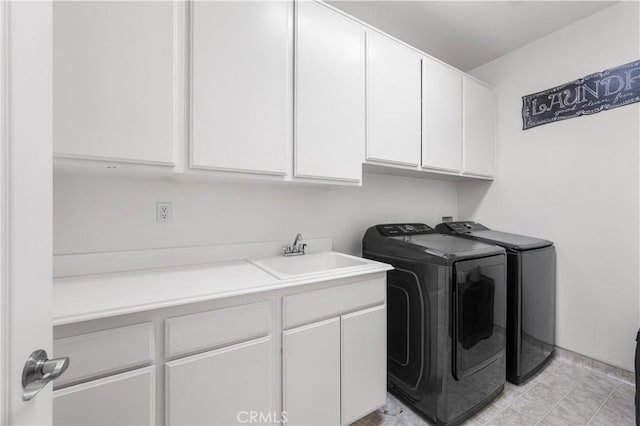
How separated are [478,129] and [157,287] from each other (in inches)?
110

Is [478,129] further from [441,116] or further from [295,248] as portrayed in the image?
[295,248]

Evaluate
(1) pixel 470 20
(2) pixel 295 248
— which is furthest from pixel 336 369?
(1) pixel 470 20

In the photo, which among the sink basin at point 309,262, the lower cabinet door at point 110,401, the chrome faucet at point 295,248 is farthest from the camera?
the chrome faucet at point 295,248

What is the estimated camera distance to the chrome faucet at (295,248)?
1.80m

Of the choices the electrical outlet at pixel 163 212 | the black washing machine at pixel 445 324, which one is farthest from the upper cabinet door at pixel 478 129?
the electrical outlet at pixel 163 212

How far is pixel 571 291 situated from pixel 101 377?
Result: 10.1ft

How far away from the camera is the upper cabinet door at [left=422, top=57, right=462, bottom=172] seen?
205cm

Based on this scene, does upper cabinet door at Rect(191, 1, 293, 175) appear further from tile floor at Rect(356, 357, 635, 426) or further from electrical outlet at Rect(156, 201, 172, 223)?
tile floor at Rect(356, 357, 635, 426)

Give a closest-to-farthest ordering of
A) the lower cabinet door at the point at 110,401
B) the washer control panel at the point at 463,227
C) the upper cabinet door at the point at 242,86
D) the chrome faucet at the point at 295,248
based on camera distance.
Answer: the lower cabinet door at the point at 110,401
the upper cabinet door at the point at 242,86
the chrome faucet at the point at 295,248
the washer control panel at the point at 463,227

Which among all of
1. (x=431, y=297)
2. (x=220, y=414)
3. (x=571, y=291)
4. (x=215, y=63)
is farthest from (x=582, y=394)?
(x=215, y=63)

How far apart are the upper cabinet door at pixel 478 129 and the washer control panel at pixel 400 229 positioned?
26.6 inches

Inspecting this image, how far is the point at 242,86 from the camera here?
4.35 ft

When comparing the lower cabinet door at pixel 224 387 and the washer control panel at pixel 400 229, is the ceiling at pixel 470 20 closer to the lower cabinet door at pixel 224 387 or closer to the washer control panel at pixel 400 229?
the washer control panel at pixel 400 229

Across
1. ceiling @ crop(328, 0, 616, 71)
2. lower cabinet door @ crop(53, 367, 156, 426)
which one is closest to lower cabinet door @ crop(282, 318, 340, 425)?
lower cabinet door @ crop(53, 367, 156, 426)
